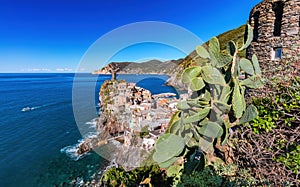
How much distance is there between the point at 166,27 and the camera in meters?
4.17

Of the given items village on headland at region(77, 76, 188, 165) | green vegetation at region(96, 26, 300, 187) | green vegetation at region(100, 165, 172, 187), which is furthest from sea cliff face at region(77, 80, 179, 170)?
green vegetation at region(96, 26, 300, 187)

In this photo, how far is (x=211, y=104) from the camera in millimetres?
1746

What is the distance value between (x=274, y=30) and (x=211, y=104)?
3.53m

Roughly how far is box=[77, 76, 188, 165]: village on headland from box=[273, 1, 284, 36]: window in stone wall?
3.33m

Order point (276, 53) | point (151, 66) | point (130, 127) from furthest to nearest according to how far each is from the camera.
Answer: point (130, 127)
point (151, 66)
point (276, 53)

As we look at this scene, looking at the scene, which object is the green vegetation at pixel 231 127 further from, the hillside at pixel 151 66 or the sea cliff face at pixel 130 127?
the hillside at pixel 151 66

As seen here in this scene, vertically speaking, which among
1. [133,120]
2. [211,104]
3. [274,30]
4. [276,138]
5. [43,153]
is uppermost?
[274,30]

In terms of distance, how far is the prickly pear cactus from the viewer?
168cm

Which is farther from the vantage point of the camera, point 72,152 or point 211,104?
point 72,152

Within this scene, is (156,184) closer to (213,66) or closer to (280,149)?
(280,149)

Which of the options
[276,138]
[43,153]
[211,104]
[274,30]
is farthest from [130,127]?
[211,104]

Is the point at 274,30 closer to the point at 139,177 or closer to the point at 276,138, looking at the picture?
the point at 276,138

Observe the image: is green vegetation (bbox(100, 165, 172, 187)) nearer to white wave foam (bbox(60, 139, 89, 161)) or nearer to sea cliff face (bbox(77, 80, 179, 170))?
sea cliff face (bbox(77, 80, 179, 170))

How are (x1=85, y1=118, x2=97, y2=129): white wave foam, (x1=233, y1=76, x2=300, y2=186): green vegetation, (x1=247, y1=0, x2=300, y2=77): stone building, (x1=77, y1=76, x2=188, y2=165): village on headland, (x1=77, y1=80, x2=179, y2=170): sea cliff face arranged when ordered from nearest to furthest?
1. (x1=233, y1=76, x2=300, y2=186): green vegetation
2. (x1=247, y1=0, x2=300, y2=77): stone building
3. (x1=77, y1=80, x2=179, y2=170): sea cliff face
4. (x1=77, y1=76, x2=188, y2=165): village on headland
5. (x1=85, y1=118, x2=97, y2=129): white wave foam
